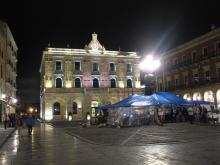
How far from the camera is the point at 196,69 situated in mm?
49000

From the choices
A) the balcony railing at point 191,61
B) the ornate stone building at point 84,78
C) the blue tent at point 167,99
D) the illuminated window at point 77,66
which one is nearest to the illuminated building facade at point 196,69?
the balcony railing at point 191,61

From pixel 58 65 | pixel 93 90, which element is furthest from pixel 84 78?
pixel 58 65

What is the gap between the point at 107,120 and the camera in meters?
31.1

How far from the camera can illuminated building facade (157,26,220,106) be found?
4447 centimetres

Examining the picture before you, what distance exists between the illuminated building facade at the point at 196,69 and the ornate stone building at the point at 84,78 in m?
8.10

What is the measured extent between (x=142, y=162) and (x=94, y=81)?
49122mm

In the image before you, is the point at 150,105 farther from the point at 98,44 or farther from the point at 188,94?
the point at 98,44

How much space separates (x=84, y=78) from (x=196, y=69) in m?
20.1

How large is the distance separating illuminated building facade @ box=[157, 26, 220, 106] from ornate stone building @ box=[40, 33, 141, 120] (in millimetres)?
8104

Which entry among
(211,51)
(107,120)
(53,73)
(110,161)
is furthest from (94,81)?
(110,161)

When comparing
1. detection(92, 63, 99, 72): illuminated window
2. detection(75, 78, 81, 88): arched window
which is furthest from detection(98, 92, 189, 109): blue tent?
detection(92, 63, 99, 72): illuminated window

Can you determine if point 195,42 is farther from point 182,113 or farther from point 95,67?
point 95,67

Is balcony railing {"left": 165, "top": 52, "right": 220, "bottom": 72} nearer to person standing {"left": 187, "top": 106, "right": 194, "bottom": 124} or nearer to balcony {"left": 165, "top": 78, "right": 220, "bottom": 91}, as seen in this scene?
balcony {"left": 165, "top": 78, "right": 220, "bottom": 91}

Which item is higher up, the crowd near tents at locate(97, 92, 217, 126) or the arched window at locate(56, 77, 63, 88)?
the arched window at locate(56, 77, 63, 88)
